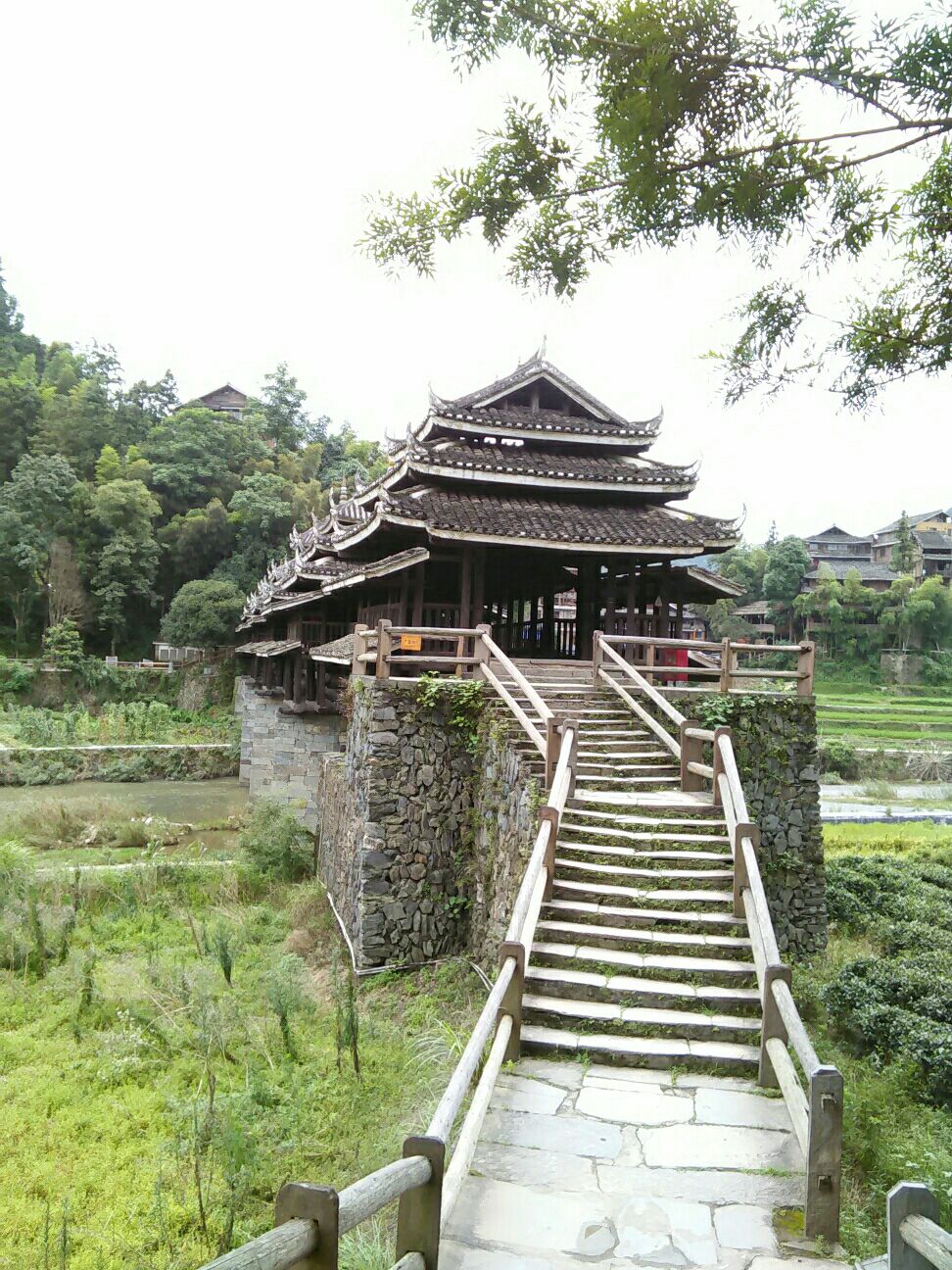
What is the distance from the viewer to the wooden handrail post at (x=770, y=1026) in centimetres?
501

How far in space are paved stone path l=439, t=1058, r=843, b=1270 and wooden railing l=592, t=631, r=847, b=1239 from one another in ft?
0.73

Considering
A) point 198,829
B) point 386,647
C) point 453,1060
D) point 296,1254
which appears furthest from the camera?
point 198,829

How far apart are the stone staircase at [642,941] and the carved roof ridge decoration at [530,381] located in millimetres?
9318

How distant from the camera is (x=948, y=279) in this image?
5688 mm

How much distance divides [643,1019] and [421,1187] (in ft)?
9.15

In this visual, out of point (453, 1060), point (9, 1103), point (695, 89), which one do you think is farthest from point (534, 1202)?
point (9, 1103)

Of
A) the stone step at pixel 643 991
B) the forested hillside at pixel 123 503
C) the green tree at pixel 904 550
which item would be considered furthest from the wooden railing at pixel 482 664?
the green tree at pixel 904 550

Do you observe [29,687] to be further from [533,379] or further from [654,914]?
[654,914]

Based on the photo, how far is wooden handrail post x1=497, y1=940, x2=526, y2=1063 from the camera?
210 inches

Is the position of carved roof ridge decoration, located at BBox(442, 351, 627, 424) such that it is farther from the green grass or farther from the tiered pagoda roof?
the green grass

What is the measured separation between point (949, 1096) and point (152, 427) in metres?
58.2

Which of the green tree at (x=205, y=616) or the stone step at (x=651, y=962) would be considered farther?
the green tree at (x=205, y=616)

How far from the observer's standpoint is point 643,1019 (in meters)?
5.63

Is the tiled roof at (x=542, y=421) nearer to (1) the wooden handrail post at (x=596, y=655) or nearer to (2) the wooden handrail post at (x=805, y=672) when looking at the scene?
(1) the wooden handrail post at (x=596, y=655)
